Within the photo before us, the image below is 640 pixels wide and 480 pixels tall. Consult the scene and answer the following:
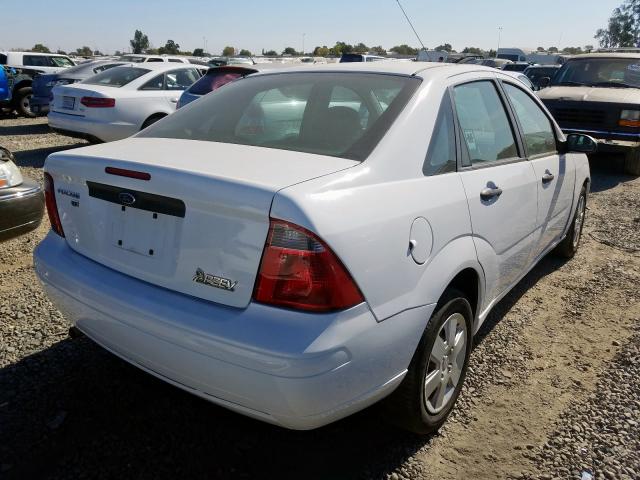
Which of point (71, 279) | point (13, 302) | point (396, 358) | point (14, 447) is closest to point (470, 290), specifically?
point (396, 358)

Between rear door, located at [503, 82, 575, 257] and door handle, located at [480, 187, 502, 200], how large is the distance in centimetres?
73

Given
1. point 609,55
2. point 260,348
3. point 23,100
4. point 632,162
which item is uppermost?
point 609,55

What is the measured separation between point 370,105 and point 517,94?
5.17 ft

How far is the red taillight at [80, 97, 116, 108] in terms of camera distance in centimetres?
895

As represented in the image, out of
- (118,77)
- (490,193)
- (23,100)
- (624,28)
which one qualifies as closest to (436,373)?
(490,193)

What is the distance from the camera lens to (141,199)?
2.12m

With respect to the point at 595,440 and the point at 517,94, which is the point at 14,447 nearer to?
the point at 595,440

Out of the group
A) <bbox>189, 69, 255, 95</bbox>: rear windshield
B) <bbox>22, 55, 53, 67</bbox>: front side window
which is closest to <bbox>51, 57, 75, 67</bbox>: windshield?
<bbox>22, 55, 53, 67</bbox>: front side window

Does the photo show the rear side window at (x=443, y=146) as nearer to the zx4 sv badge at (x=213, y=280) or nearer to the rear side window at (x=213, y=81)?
the zx4 sv badge at (x=213, y=280)

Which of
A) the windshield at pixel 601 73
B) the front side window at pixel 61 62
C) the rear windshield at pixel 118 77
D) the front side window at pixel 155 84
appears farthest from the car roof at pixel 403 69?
the front side window at pixel 61 62

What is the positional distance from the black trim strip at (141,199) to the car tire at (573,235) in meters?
3.85

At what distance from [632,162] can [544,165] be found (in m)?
6.81

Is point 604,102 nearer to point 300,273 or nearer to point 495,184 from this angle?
point 495,184

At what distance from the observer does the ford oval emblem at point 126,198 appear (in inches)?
84.4
